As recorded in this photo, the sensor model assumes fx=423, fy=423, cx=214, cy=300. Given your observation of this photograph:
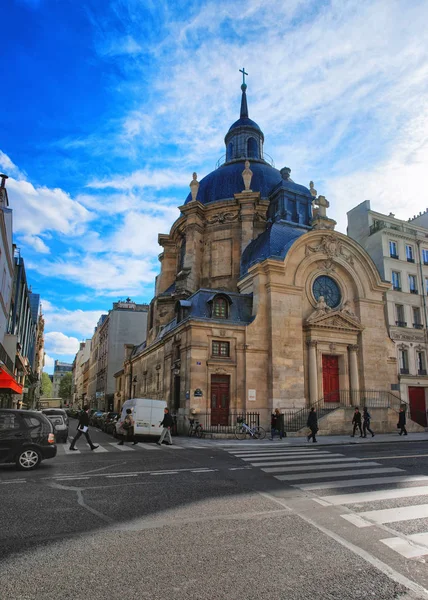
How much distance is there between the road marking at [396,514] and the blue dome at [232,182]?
105ft

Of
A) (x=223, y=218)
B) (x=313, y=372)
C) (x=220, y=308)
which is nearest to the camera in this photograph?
(x=220, y=308)

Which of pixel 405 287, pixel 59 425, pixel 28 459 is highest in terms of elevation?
pixel 405 287

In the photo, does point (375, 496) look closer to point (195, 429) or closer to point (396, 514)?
point (396, 514)

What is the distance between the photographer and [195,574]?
166 inches

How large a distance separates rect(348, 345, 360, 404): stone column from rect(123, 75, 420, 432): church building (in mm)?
70

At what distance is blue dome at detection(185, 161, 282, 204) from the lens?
123 feet

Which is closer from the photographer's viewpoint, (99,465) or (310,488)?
(310,488)

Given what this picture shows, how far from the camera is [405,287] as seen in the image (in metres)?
35.3

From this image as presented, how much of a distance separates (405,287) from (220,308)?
1823 centimetres

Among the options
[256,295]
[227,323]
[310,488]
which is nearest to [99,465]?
[310,488]

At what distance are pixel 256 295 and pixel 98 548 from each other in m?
22.1

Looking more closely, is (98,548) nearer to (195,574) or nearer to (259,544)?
(195,574)

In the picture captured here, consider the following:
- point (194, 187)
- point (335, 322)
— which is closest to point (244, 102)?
point (194, 187)

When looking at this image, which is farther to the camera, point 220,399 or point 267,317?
point 267,317
